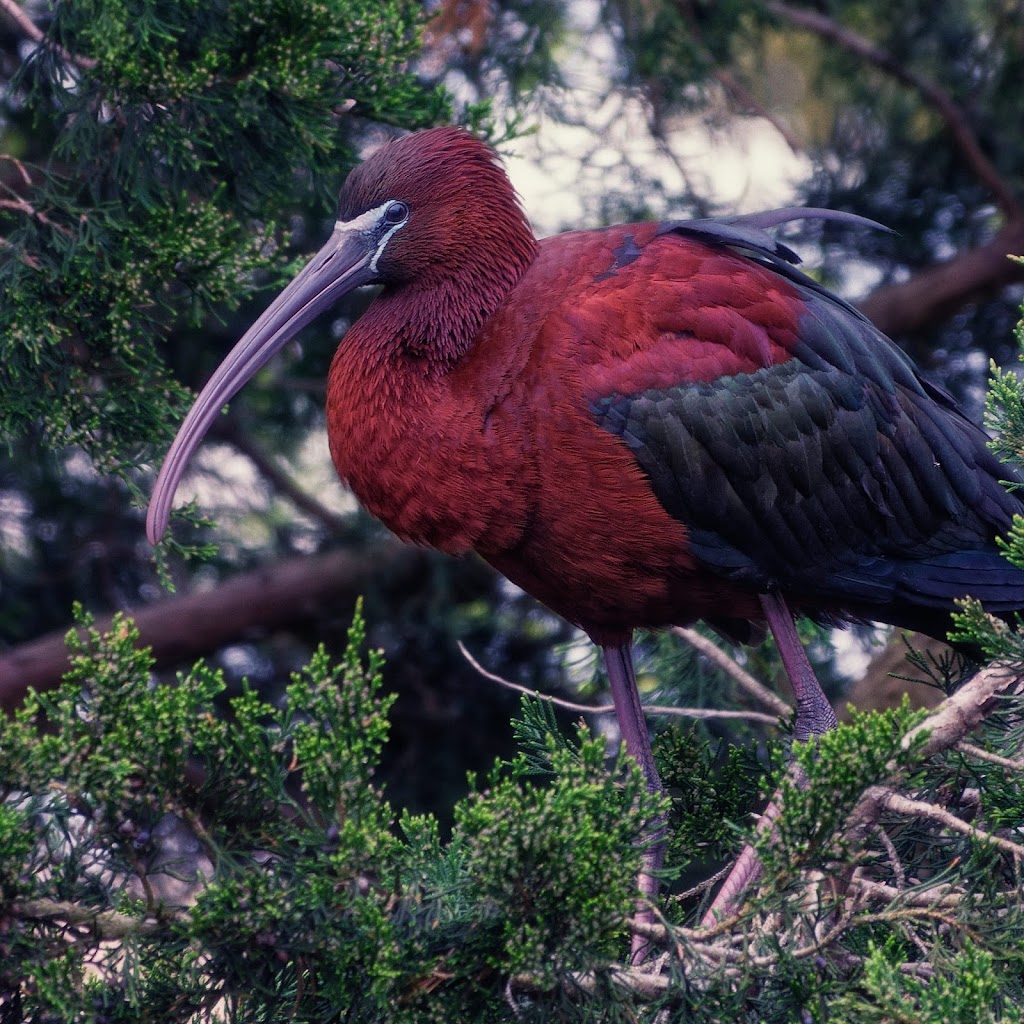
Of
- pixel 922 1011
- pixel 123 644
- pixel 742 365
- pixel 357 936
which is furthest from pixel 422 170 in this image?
pixel 922 1011

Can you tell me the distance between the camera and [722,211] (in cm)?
500

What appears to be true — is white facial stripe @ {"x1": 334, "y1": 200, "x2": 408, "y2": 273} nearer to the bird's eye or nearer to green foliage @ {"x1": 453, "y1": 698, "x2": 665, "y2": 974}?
the bird's eye

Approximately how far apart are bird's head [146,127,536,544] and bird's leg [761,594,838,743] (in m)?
0.97

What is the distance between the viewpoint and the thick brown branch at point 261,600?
Result: 4.71 meters

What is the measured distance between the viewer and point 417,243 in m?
3.21

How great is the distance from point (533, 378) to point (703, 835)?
40.8 inches

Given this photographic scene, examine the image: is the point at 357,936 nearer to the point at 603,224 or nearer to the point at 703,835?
the point at 703,835

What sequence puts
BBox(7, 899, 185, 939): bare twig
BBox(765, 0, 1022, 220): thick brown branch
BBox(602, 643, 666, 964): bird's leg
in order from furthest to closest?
BBox(765, 0, 1022, 220): thick brown branch, BBox(602, 643, 666, 964): bird's leg, BBox(7, 899, 185, 939): bare twig

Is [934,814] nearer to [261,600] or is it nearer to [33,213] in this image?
[33,213]

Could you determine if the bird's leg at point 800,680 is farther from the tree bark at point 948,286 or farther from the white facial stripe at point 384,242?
the tree bark at point 948,286

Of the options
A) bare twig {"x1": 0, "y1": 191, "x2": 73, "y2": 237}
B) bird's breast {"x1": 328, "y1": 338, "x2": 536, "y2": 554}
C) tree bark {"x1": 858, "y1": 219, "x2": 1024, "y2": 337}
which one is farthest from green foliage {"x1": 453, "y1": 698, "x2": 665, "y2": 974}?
tree bark {"x1": 858, "y1": 219, "x2": 1024, "y2": 337}

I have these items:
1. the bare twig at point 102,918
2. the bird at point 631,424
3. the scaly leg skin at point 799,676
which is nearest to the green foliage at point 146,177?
the bird at point 631,424

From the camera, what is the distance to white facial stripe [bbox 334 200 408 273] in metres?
3.18

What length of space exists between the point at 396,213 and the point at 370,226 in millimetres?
70
